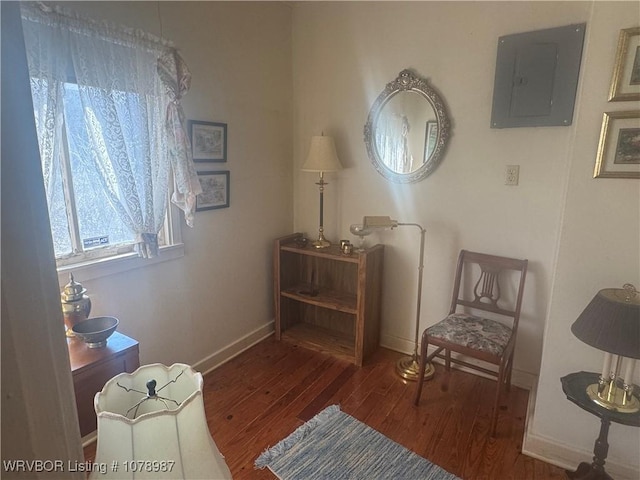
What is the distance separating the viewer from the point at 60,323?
1.53 ft

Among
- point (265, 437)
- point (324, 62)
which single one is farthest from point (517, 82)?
point (265, 437)

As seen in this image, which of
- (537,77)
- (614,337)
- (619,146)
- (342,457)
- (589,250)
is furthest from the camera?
(537,77)

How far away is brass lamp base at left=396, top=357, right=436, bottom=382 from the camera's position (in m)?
2.46

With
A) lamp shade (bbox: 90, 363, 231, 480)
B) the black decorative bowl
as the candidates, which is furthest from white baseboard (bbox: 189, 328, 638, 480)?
lamp shade (bbox: 90, 363, 231, 480)

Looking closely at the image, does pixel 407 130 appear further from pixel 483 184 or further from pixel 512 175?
pixel 512 175

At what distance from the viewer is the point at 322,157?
254 centimetres

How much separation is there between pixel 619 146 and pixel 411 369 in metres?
1.72

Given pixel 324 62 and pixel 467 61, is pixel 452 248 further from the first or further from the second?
pixel 324 62

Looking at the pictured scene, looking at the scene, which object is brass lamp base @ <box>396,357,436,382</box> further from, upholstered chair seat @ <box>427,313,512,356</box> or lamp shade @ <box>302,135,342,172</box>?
lamp shade @ <box>302,135,342,172</box>

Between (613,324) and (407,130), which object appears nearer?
(613,324)

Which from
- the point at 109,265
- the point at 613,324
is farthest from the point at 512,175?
the point at 109,265

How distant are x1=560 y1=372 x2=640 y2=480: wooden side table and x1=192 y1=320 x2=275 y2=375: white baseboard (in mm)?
2008

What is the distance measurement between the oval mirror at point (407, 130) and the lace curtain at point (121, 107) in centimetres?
123

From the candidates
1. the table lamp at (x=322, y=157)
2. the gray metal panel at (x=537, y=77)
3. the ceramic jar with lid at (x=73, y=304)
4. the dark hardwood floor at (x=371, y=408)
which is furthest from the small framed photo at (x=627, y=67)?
the ceramic jar with lid at (x=73, y=304)
